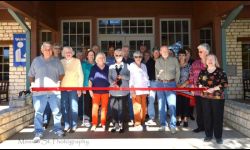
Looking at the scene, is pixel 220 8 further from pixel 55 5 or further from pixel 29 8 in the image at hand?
pixel 55 5

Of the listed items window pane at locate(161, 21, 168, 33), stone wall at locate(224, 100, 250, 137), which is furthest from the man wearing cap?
window pane at locate(161, 21, 168, 33)

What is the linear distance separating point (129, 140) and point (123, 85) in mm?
1103

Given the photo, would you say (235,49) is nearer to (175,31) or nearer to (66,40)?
(175,31)

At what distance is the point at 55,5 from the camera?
1094 centimetres

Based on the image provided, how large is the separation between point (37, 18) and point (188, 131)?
4847 mm

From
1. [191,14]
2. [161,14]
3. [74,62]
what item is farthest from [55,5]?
[74,62]

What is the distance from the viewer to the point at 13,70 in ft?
37.0

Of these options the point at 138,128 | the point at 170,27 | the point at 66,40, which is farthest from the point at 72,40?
the point at 138,128

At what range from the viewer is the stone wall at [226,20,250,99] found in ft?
37.2

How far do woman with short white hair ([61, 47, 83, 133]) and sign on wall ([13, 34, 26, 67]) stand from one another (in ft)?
18.0

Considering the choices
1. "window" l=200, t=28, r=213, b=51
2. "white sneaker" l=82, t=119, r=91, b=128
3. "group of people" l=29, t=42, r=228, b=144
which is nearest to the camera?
"group of people" l=29, t=42, r=228, b=144

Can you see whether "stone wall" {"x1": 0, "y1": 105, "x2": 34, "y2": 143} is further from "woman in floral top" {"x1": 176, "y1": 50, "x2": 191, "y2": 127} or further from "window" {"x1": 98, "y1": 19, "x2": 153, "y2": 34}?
"window" {"x1": 98, "y1": 19, "x2": 153, "y2": 34}

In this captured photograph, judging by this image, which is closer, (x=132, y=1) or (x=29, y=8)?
(x=29, y=8)

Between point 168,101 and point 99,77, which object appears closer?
point 168,101
